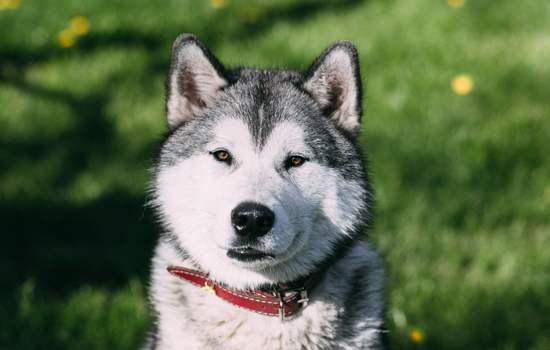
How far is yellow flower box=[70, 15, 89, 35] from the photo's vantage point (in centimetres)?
601

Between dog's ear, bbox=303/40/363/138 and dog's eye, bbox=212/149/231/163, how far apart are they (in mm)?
596

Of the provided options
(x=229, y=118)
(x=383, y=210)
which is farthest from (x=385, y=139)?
(x=229, y=118)

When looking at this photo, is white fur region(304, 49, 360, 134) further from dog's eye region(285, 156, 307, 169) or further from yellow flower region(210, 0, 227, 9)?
yellow flower region(210, 0, 227, 9)

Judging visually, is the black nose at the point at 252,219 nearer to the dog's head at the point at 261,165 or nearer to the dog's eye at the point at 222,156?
the dog's head at the point at 261,165

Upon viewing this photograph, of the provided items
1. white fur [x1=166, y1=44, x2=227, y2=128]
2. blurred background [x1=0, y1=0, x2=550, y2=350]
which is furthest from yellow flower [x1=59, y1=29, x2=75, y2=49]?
white fur [x1=166, y1=44, x2=227, y2=128]

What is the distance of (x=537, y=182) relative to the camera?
4.50 meters

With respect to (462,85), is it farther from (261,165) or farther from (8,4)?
(8,4)

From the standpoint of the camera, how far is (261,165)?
2.43 metres

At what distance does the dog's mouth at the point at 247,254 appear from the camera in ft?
7.41

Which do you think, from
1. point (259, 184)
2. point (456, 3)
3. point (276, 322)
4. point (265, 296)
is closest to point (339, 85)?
point (259, 184)

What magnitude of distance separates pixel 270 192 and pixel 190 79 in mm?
850

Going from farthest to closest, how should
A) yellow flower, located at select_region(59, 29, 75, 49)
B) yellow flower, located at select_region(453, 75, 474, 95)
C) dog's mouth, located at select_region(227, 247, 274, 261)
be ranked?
1. yellow flower, located at select_region(59, 29, 75, 49)
2. yellow flower, located at select_region(453, 75, 474, 95)
3. dog's mouth, located at select_region(227, 247, 274, 261)

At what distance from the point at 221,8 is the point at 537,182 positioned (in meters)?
4.49

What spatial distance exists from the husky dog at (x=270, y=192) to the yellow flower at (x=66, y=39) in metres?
3.90
